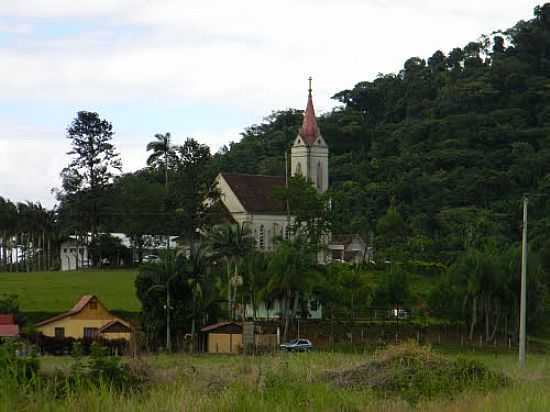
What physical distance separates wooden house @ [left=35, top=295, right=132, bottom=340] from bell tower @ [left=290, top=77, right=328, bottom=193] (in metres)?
33.7

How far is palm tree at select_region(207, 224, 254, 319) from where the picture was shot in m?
42.2

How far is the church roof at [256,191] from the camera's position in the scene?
65125 millimetres

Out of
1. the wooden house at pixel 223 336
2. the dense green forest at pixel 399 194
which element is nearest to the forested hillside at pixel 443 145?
the dense green forest at pixel 399 194

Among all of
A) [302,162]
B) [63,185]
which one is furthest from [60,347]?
[302,162]

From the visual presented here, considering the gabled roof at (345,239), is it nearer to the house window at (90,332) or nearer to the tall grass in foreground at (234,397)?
the house window at (90,332)

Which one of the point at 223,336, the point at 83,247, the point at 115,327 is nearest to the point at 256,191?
the point at 83,247

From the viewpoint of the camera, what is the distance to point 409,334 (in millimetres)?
42594

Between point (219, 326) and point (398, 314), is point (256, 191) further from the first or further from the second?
point (219, 326)

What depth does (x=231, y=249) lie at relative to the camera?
139ft

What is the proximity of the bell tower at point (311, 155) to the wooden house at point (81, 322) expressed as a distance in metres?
33.7

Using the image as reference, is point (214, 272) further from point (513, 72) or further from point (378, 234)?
point (513, 72)

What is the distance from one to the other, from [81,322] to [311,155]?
3518 cm

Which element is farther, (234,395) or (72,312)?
(72,312)

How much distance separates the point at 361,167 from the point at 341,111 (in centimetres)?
2359
